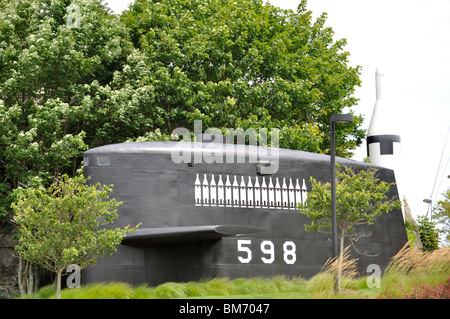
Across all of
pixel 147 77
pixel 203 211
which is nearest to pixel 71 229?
pixel 203 211

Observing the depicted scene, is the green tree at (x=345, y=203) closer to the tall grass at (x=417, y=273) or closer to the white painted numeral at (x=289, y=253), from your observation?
the white painted numeral at (x=289, y=253)

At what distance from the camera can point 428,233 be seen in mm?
38500

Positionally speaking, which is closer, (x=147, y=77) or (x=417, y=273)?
(x=417, y=273)

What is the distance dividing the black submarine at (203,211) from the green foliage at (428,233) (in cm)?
2024

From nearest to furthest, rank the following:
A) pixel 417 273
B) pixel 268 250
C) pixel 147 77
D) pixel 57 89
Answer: pixel 417 273, pixel 268 250, pixel 57 89, pixel 147 77

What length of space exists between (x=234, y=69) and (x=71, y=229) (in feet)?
58.8

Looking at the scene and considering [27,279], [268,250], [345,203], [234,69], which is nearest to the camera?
[345,203]

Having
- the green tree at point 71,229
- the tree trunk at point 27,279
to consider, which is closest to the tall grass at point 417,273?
the green tree at point 71,229

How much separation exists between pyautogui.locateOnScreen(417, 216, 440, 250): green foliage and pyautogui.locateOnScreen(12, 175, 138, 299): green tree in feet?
84.9

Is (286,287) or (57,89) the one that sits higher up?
(57,89)

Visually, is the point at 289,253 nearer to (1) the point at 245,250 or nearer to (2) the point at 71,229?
(1) the point at 245,250

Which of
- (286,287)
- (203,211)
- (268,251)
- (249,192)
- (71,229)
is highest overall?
(249,192)

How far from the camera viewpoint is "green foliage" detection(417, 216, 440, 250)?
37.4 m
